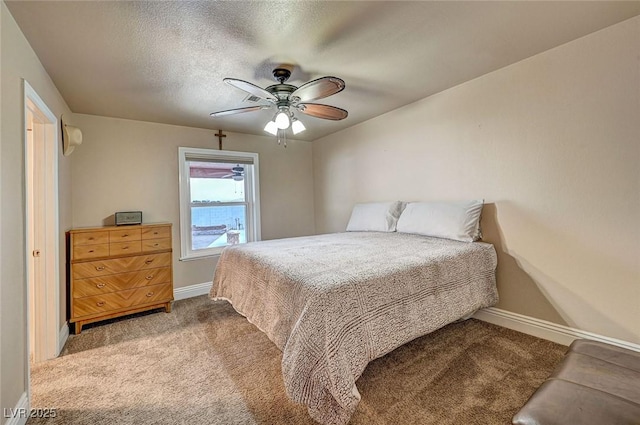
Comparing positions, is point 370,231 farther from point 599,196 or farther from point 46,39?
point 46,39

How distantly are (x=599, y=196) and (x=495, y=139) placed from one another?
2.90ft

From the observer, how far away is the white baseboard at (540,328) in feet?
6.69

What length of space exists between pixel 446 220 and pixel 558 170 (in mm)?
914

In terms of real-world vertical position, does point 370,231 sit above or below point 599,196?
below

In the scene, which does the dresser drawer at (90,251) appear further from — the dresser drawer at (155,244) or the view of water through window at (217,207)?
the view of water through window at (217,207)

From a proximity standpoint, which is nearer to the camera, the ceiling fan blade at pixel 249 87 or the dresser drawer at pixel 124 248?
the ceiling fan blade at pixel 249 87

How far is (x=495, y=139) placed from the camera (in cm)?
258

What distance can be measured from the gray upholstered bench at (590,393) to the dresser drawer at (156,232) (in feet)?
11.0

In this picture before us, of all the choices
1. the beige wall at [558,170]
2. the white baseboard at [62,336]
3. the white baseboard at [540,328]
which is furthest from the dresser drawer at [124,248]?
the white baseboard at [540,328]

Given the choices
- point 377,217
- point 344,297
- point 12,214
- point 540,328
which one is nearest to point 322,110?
point 377,217

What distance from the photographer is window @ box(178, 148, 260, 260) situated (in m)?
3.86

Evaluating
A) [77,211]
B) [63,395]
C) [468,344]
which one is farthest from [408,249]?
[77,211]

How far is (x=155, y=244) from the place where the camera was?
10.4ft

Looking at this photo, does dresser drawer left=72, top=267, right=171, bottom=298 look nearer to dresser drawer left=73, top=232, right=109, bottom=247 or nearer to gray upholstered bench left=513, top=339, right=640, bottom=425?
dresser drawer left=73, top=232, right=109, bottom=247
